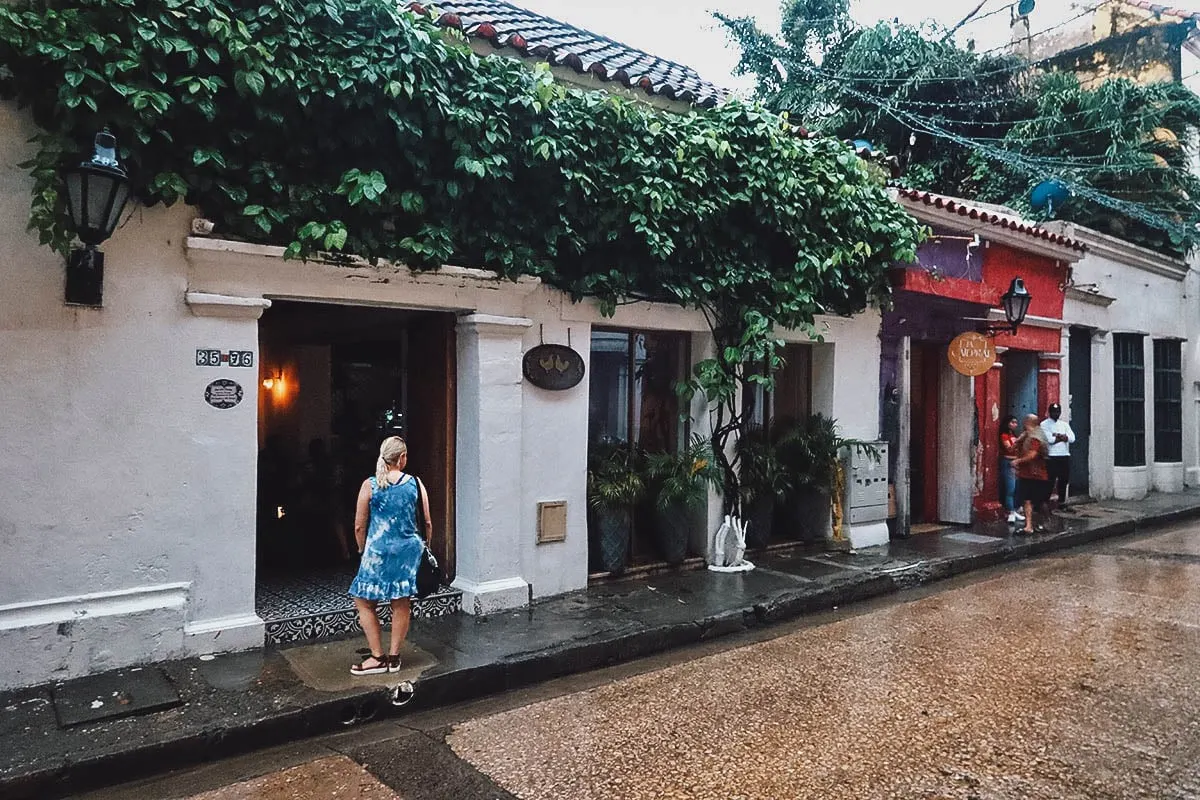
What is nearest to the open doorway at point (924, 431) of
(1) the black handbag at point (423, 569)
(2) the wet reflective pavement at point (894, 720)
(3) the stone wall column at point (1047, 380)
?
(3) the stone wall column at point (1047, 380)

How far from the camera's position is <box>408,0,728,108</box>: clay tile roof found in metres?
7.52

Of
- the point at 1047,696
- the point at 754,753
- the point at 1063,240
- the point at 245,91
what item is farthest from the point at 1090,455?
the point at 245,91

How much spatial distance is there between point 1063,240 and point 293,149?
40.1 feet

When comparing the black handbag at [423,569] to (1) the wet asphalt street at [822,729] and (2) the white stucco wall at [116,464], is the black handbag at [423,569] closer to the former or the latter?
(1) the wet asphalt street at [822,729]

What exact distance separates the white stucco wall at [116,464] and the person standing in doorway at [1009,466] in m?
11.1

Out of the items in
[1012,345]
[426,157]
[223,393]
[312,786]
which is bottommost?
[312,786]

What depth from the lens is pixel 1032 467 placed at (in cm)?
1175

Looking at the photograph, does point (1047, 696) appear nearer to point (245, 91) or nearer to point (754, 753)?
point (754, 753)

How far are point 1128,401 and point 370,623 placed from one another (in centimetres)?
1550

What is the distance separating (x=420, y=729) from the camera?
4.93 metres

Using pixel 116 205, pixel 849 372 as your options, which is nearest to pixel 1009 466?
pixel 849 372

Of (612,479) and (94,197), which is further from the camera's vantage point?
(612,479)

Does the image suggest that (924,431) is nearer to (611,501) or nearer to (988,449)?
(988,449)

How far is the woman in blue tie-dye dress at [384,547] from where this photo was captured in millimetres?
5410
